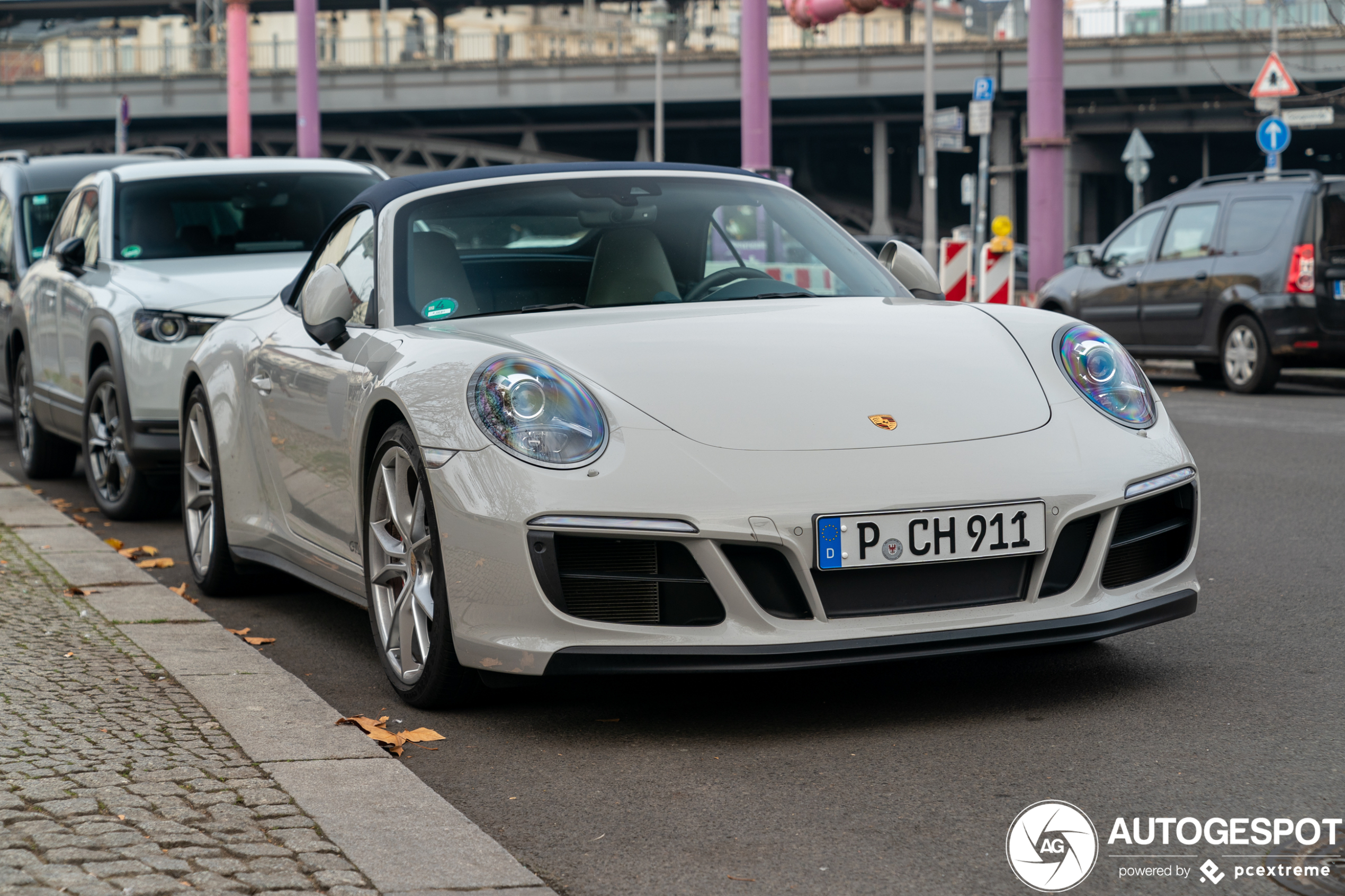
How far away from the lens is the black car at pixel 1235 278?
14219mm

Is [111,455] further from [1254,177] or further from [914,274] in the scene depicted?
Answer: [1254,177]

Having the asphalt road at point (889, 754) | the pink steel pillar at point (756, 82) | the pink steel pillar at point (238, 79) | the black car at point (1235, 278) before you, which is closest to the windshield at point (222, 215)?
the asphalt road at point (889, 754)

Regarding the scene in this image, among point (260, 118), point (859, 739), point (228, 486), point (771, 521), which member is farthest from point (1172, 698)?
point (260, 118)

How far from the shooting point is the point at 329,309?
16.5ft

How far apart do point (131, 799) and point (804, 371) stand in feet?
5.89

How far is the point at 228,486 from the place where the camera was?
5.96 m

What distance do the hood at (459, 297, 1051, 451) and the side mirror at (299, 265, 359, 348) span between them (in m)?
0.53

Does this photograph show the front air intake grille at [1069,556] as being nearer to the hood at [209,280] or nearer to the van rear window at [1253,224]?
the hood at [209,280]

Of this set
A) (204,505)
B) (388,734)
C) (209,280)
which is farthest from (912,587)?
(209,280)

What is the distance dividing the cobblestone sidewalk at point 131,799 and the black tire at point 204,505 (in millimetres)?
1210

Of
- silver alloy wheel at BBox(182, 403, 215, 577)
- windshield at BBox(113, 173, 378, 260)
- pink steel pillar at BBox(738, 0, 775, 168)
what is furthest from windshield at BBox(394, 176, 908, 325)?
pink steel pillar at BBox(738, 0, 775, 168)

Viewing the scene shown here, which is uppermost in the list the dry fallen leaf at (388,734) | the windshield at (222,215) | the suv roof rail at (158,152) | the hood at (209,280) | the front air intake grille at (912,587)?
the suv roof rail at (158,152)

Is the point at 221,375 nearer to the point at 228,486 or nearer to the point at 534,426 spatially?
the point at 228,486

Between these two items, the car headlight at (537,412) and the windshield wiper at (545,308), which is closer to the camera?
the car headlight at (537,412)
